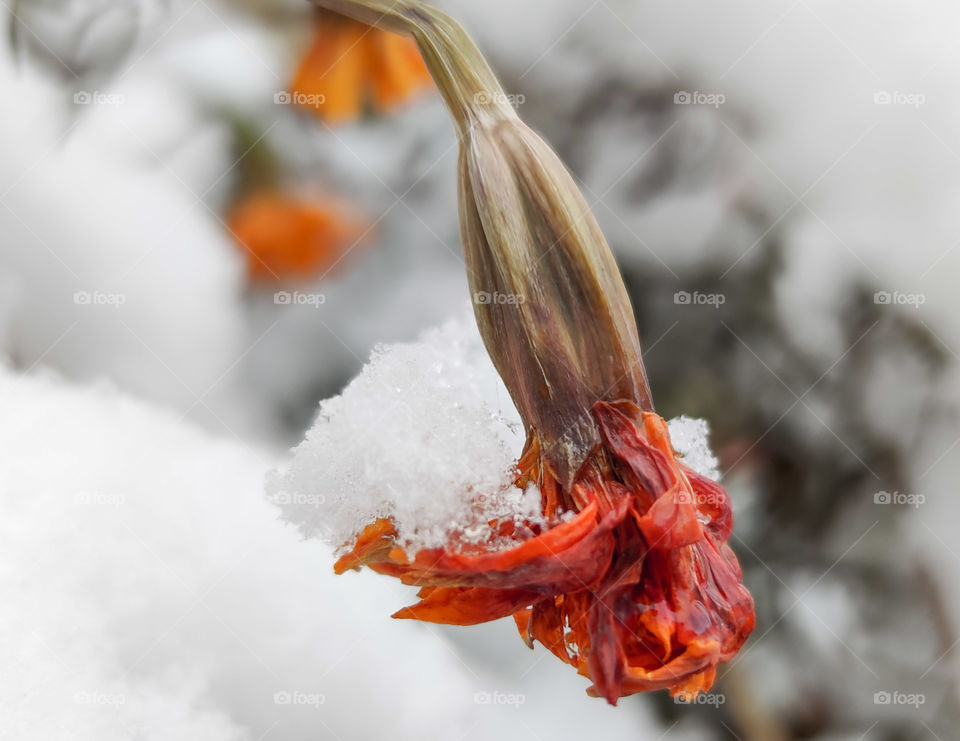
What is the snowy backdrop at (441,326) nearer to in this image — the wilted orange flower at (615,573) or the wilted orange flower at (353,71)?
the wilted orange flower at (353,71)

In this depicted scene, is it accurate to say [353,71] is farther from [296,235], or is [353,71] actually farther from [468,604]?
[468,604]

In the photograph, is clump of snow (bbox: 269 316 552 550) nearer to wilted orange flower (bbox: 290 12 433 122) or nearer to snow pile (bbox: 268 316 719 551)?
snow pile (bbox: 268 316 719 551)

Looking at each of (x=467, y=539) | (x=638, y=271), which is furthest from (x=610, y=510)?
(x=638, y=271)

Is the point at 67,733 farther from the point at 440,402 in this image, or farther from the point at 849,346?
the point at 849,346

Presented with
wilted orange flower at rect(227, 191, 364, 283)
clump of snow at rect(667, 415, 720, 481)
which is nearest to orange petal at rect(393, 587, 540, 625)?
clump of snow at rect(667, 415, 720, 481)

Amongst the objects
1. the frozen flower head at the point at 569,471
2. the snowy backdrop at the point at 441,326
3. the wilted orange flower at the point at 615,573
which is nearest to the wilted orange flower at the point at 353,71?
the snowy backdrop at the point at 441,326

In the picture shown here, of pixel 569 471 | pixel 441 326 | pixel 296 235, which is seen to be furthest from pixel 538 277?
pixel 296 235
